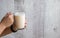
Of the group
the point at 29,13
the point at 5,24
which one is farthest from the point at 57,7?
the point at 5,24

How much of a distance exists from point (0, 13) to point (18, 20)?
0.27 metres

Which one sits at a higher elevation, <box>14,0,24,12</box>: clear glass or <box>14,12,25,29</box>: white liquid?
<box>14,0,24,12</box>: clear glass

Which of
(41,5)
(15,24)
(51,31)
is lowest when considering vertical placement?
(51,31)

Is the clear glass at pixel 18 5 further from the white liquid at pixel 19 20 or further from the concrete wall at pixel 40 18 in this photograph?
the white liquid at pixel 19 20

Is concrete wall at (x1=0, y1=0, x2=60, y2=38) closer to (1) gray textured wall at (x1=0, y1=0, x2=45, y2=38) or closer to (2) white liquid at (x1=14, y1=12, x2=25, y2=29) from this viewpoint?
(1) gray textured wall at (x1=0, y1=0, x2=45, y2=38)

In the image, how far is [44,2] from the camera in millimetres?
1432

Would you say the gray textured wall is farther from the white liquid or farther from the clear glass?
the white liquid

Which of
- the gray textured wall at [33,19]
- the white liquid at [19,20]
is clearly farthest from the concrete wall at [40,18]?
the white liquid at [19,20]

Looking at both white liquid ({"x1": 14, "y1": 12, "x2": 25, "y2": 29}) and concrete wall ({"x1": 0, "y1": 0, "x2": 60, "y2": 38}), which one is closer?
white liquid ({"x1": 14, "y1": 12, "x2": 25, "y2": 29})

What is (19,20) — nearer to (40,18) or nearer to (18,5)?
(18,5)

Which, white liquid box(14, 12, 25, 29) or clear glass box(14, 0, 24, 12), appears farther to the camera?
clear glass box(14, 0, 24, 12)

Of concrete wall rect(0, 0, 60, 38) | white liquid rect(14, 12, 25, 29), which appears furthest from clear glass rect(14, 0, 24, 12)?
white liquid rect(14, 12, 25, 29)

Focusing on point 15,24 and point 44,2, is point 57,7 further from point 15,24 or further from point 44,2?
point 15,24

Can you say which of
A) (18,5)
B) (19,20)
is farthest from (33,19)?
(19,20)
